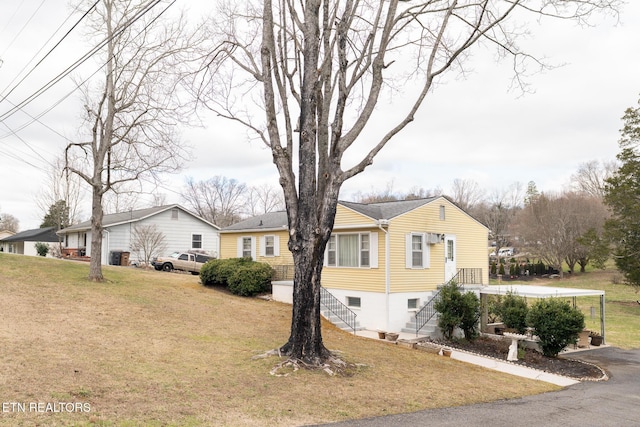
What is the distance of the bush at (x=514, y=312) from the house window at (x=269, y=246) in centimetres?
1060

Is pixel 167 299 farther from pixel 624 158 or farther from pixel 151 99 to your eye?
pixel 624 158

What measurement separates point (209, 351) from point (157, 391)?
3.23 m

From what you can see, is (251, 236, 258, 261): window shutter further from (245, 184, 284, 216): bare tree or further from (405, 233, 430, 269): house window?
(245, 184, 284, 216): bare tree

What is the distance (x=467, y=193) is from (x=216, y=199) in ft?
107

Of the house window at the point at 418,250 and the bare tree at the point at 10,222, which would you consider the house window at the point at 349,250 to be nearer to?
the house window at the point at 418,250

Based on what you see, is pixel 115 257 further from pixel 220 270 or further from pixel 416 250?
pixel 416 250

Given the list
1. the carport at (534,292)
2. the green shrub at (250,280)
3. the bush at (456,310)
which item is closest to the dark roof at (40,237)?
the green shrub at (250,280)

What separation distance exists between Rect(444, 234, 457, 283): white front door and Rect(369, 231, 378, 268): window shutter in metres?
3.66

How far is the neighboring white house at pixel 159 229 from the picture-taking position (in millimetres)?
32531

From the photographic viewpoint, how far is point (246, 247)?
82.0 ft

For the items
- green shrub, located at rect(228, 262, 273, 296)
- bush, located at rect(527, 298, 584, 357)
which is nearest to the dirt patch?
bush, located at rect(527, 298, 584, 357)

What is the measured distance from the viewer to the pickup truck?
29.9 m

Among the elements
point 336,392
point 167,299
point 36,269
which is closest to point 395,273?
point 167,299

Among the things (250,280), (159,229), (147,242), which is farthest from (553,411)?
(159,229)
